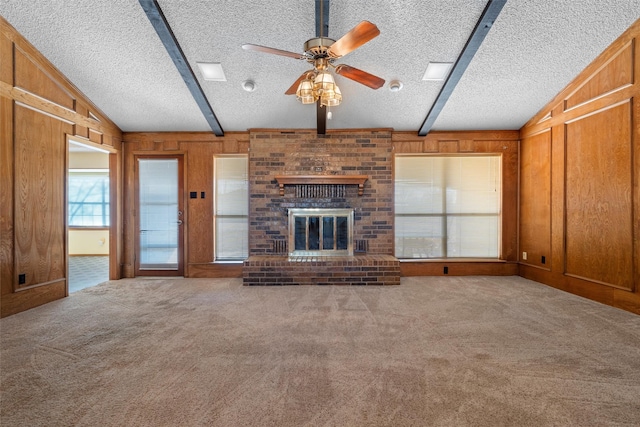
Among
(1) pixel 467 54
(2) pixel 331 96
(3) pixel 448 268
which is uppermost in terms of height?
(1) pixel 467 54

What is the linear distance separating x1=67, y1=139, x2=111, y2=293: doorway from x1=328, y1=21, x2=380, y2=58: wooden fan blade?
6.57m

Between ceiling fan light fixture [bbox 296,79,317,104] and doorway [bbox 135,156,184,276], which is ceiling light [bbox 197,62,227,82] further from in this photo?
doorway [bbox 135,156,184,276]

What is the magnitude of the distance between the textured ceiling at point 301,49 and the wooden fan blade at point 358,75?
0.72 metres

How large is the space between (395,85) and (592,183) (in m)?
2.78

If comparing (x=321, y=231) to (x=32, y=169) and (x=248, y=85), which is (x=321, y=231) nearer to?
(x=248, y=85)

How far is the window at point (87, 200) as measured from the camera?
765 centimetres

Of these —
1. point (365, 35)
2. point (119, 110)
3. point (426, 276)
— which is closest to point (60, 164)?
point (119, 110)

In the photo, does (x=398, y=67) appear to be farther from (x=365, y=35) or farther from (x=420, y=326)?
(x=420, y=326)

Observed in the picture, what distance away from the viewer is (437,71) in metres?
3.82

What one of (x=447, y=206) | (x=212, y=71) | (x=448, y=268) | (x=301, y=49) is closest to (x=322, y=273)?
(x=448, y=268)

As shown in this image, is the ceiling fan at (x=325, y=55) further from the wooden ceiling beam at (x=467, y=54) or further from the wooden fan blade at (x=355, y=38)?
the wooden ceiling beam at (x=467, y=54)

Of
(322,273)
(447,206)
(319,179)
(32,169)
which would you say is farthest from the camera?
(447,206)

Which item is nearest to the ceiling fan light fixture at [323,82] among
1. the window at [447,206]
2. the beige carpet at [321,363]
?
the beige carpet at [321,363]

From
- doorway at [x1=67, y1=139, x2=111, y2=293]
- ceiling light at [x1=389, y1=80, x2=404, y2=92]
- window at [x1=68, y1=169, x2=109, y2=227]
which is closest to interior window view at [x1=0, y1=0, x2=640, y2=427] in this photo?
ceiling light at [x1=389, y1=80, x2=404, y2=92]
